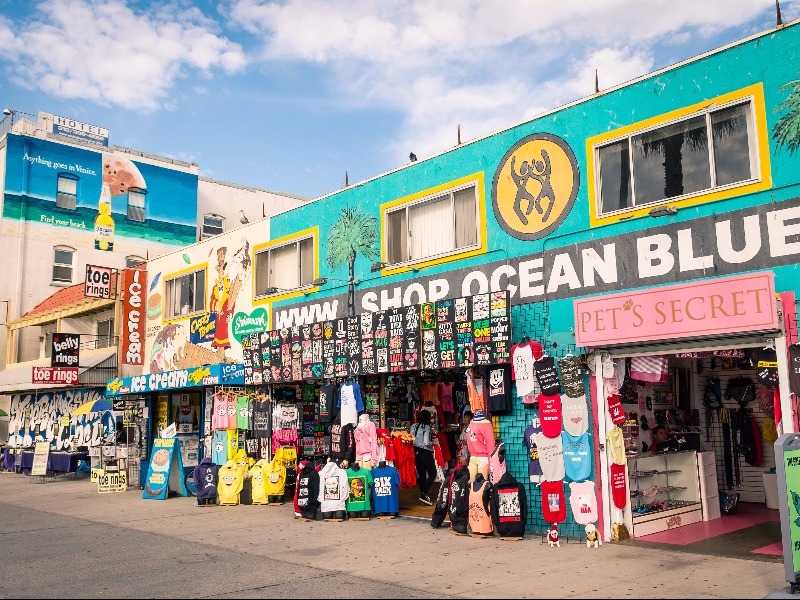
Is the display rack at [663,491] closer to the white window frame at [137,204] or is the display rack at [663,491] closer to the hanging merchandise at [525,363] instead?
the hanging merchandise at [525,363]

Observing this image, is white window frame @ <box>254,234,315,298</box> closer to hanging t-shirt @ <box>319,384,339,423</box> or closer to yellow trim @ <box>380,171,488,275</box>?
yellow trim @ <box>380,171,488,275</box>

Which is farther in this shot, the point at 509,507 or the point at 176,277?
the point at 176,277

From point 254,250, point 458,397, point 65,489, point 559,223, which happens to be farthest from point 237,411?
point 559,223

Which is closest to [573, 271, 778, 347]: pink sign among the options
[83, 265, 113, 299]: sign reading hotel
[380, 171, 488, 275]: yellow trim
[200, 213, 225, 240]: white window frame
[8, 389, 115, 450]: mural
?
[380, 171, 488, 275]: yellow trim

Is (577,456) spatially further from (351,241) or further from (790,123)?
(351,241)

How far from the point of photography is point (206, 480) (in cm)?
1602

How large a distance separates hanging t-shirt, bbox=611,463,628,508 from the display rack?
1.38 ft

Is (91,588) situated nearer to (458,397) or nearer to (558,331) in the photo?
(558,331)

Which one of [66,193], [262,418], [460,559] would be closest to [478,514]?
[460,559]

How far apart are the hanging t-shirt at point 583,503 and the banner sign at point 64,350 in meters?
18.3

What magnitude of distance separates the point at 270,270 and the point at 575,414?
890cm

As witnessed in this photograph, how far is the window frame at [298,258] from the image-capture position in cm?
1611

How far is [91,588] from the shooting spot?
8.23 metres

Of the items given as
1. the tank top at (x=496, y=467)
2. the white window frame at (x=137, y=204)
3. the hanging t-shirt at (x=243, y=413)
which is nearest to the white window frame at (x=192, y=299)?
the hanging t-shirt at (x=243, y=413)
